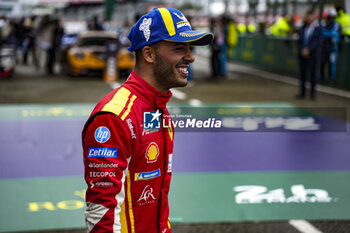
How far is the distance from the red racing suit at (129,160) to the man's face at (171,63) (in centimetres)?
→ 7

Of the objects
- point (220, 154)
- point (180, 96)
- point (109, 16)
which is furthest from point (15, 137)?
point (109, 16)

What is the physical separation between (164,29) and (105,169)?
64 centimetres

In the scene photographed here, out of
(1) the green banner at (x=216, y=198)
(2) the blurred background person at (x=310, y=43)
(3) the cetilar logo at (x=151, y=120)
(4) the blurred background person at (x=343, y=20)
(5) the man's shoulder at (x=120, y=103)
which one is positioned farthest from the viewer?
(4) the blurred background person at (x=343, y=20)

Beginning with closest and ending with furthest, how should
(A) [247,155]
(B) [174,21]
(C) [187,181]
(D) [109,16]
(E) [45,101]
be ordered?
1. (B) [174,21]
2. (C) [187,181]
3. (A) [247,155]
4. (E) [45,101]
5. (D) [109,16]

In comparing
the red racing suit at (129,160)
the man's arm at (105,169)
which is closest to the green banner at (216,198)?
the red racing suit at (129,160)

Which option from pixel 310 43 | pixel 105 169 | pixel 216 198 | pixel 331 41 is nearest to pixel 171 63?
pixel 105 169

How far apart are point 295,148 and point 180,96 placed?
6.81 meters

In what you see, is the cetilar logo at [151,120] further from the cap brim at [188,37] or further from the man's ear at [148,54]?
the cap brim at [188,37]

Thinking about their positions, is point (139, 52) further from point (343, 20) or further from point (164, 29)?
point (343, 20)

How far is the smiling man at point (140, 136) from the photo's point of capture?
7.16 ft

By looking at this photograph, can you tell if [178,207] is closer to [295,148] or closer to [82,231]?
[82,231]

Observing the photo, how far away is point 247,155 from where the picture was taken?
8344 mm

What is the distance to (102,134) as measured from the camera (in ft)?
7.26

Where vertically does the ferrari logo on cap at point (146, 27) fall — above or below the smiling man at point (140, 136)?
above
